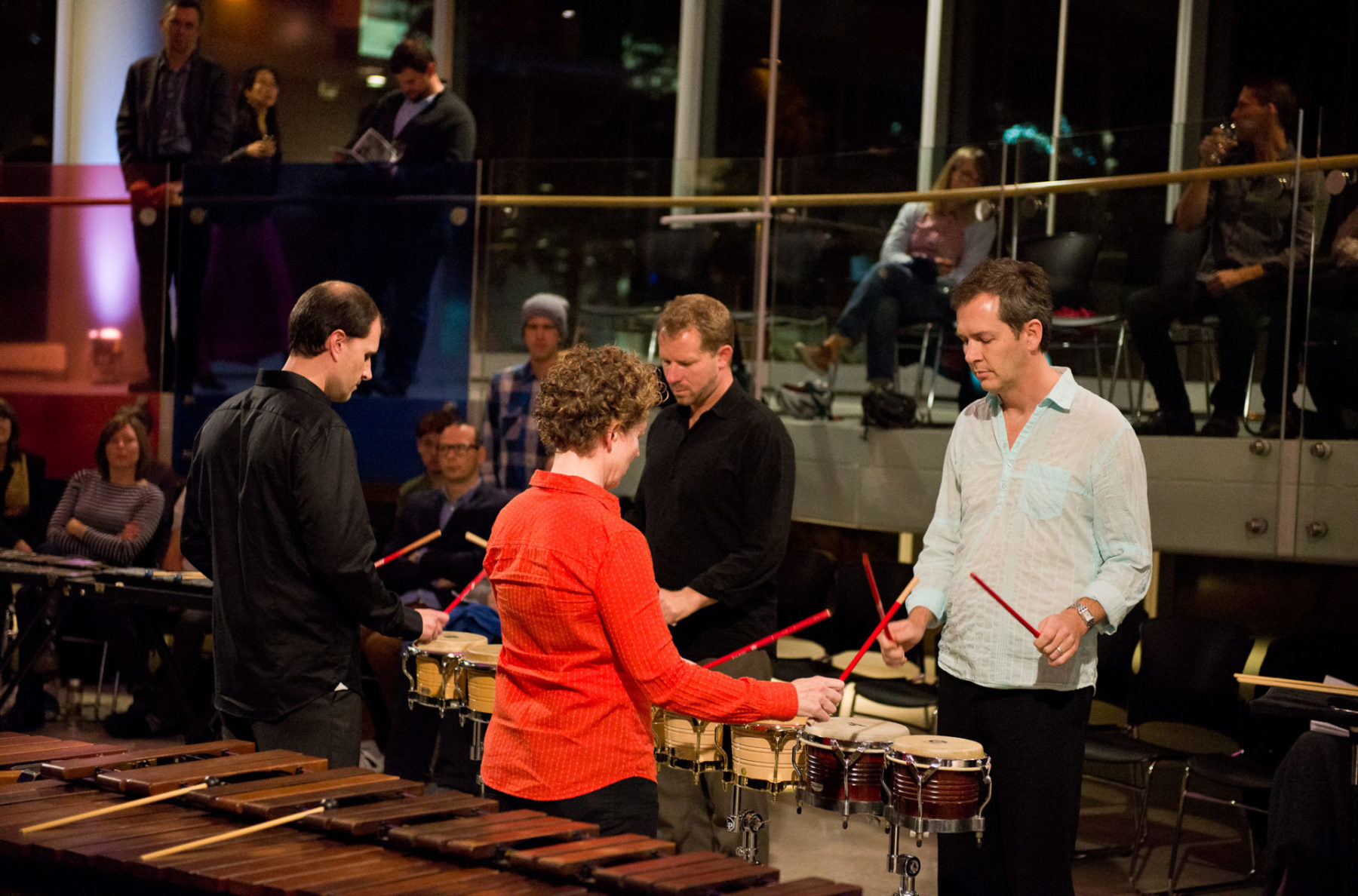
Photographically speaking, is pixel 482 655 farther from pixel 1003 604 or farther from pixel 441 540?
pixel 1003 604

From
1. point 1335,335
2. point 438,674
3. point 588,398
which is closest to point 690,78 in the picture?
point 1335,335

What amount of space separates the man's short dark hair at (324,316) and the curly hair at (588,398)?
866 millimetres

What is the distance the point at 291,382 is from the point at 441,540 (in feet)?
8.22

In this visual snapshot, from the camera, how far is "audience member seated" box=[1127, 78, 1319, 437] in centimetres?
506

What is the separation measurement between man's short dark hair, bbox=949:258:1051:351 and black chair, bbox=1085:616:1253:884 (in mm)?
2336

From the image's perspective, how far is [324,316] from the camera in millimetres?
3193

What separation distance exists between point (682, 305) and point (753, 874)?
191 centimetres

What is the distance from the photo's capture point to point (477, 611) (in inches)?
198

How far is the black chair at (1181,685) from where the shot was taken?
197 inches

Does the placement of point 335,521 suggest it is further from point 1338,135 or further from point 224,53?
point 224,53

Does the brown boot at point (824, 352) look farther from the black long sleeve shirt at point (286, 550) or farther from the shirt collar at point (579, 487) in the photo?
the shirt collar at point (579, 487)

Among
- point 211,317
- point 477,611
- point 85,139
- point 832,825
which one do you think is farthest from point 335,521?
point 85,139

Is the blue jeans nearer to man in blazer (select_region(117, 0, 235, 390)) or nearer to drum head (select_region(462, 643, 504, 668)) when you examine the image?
drum head (select_region(462, 643, 504, 668))

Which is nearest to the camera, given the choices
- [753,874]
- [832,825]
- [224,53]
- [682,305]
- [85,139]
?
[753,874]
